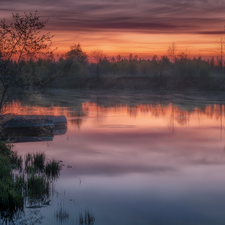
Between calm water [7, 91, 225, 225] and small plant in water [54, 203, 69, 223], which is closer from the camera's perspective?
small plant in water [54, 203, 69, 223]

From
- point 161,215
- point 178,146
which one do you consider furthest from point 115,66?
point 161,215

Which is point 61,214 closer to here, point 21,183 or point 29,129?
point 21,183

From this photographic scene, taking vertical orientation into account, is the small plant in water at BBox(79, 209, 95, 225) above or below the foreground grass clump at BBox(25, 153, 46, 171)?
below

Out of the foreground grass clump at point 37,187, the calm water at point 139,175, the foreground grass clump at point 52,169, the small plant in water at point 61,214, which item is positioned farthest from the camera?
the foreground grass clump at point 52,169

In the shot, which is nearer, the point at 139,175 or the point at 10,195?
the point at 10,195

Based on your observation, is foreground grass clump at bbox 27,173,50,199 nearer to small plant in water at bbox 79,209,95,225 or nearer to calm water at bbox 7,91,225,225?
calm water at bbox 7,91,225,225

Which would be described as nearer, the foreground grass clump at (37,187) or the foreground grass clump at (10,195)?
the foreground grass clump at (10,195)

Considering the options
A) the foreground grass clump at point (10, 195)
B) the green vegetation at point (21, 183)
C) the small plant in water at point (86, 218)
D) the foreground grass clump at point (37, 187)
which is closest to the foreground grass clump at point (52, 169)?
the green vegetation at point (21, 183)

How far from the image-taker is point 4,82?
18.2 metres

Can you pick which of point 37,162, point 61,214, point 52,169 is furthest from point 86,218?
point 37,162

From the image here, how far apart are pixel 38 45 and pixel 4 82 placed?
2.82 metres

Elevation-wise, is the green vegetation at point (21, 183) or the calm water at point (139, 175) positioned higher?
the green vegetation at point (21, 183)

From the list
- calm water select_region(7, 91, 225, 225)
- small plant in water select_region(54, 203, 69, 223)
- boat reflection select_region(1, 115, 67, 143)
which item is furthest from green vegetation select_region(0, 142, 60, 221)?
boat reflection select_region(1, 115, 67, 143)

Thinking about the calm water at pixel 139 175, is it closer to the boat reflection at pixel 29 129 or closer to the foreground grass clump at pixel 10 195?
the foreground grass clump at pixel 10 195
